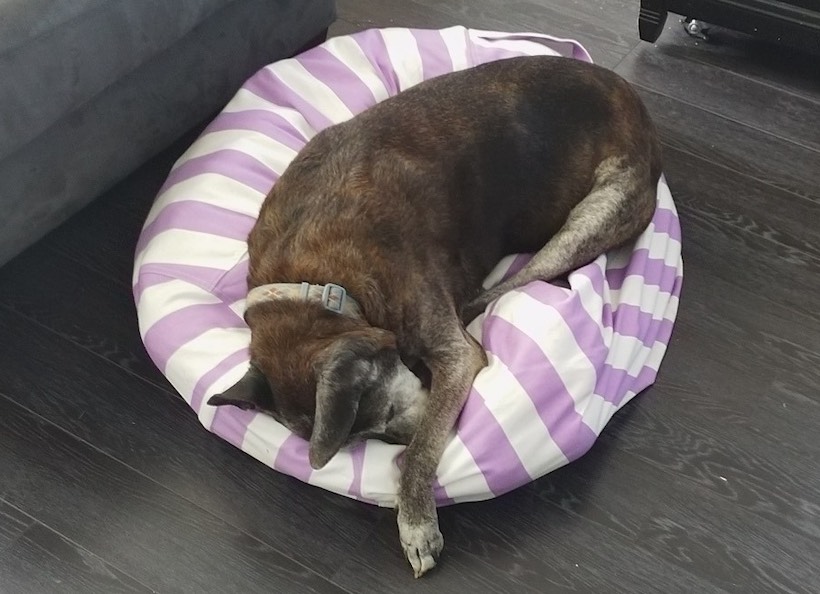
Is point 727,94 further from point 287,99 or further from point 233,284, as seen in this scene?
point 233,284

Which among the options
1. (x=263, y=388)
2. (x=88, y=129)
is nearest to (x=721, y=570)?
(x=263, y=388)

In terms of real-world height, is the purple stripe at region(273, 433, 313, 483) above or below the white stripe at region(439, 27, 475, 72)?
below

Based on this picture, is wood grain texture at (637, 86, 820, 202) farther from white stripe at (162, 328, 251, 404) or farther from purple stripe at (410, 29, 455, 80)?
white stripe at (162, 328, 251, 404)

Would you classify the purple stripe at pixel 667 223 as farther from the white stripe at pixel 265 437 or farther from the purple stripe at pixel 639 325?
the white stripe at pixel 265 437

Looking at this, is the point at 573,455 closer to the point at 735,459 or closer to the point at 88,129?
the point at 735,459

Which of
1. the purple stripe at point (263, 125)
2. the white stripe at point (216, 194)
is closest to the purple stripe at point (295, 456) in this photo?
the white stripe at point (216, 194)

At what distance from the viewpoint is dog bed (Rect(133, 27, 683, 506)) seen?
203 centimetres

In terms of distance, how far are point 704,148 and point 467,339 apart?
54.6 inches

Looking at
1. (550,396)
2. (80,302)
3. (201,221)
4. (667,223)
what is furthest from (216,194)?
(667,223)

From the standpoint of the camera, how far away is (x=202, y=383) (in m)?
2.15

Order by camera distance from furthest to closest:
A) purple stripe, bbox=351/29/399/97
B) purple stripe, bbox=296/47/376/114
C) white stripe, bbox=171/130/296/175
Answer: purple stripe, bbox=351/29/399/97
purple stripe, bbox=296/47/376/114
white stripe, bbox=171/130/296/175

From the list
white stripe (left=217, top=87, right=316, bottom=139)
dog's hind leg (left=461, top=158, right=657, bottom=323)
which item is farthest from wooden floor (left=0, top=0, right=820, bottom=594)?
white stripe (left=217, top=87, right=316, bottom=139)

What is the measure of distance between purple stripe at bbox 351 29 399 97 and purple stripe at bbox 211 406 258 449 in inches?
50.9

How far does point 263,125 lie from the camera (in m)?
2.66
